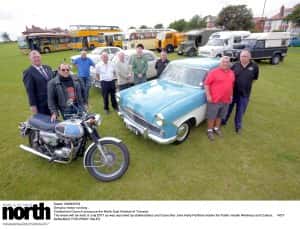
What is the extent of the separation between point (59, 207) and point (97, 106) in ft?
12.3

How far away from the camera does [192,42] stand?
17.6 m

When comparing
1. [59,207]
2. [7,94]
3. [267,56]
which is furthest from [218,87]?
[267,56]

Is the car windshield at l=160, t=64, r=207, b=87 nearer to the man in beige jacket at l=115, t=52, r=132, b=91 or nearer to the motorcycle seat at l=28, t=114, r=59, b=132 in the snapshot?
the man in beige jacket at l=115, t=52, r=132, b=91

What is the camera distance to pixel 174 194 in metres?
2.55

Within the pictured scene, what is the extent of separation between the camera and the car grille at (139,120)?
3139 millimetres

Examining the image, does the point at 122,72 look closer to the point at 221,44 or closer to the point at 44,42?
the point at 221,44

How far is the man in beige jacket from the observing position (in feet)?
16.4

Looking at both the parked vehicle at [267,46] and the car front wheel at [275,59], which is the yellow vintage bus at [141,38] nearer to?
the parked vehicle at [267,46]

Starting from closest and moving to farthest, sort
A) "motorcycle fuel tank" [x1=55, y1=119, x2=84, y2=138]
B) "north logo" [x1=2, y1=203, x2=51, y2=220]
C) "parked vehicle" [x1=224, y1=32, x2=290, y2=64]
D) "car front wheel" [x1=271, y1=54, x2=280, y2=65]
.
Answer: "north logo" [x1=2, y1=203, x2=51, y2=220] < "motorcycle fuel tank" [x1=55, y1=119, x2=84, y2=138] < "parked vehicle" [x1=224, y1=32, x2=290, y2=64] < "car front wheel" [x1=271, y1=54, x2=280, y2=65]

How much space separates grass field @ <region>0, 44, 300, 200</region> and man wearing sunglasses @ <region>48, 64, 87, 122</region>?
39.2 inches

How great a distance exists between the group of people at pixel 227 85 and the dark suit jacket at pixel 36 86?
306 cm

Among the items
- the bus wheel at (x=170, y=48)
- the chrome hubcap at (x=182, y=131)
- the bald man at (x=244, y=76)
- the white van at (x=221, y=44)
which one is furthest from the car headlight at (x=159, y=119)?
the bus wheel at (x=170, y=48)

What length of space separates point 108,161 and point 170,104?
1.46 metres

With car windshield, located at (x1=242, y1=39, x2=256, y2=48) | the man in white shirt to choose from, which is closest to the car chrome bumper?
the man in white shirt
